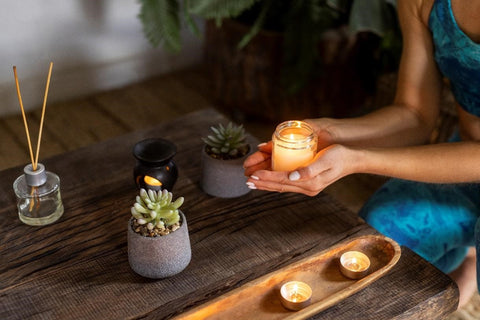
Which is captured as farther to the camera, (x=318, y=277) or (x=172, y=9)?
(x=172, y=9)

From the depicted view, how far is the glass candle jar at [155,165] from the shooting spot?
1.18m

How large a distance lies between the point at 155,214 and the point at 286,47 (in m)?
1.24

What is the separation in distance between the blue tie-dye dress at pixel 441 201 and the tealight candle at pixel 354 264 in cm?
21

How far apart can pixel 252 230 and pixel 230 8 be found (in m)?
1.01

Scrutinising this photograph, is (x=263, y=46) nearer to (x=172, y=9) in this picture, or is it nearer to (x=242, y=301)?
(x=172, y=9)

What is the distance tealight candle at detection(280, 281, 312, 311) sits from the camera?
104 cm

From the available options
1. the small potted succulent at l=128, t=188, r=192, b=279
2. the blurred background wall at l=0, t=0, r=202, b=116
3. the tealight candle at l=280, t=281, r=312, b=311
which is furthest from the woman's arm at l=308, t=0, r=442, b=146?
the blurred background wall at l=0, t=0, r=202, b=116

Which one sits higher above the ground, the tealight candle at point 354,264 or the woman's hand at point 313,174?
the woman's hand at point 313,174

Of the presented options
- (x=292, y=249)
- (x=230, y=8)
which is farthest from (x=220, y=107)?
(x=292, y=249)

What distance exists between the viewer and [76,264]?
108cm

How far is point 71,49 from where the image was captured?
96.9 inches

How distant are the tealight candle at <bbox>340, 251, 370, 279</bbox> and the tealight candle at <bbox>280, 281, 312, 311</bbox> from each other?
8 cm

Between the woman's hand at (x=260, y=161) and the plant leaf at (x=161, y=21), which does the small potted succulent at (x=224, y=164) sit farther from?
the plant leaf at (x=161, y=21)

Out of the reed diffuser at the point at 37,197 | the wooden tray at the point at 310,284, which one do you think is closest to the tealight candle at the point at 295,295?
the wooden tray at the point at 310,284
